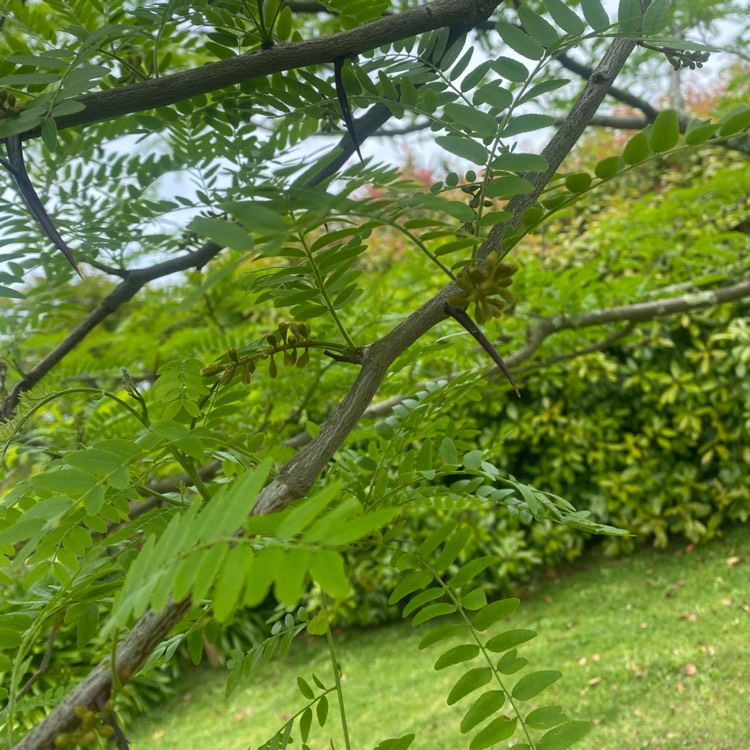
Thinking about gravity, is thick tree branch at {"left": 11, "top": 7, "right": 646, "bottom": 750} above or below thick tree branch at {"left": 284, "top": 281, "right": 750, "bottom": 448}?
above

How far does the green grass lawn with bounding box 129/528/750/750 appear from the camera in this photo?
10.0 ft

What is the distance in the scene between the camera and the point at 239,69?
26.2 inches

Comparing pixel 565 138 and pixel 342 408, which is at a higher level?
pixel 565 138

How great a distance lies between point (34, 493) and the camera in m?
0.84

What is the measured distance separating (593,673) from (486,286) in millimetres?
3503

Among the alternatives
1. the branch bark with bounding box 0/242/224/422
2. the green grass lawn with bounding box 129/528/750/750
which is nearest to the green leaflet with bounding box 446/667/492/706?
the branch bark with bounding box 0/242/224/422

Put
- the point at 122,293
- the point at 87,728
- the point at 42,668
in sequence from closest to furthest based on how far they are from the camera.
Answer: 1. the point at 87,728
2. the point at 42,668
3. the point at 122,293

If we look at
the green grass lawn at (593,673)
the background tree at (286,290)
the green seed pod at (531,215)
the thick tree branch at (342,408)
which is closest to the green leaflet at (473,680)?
the background tree at (286,290)

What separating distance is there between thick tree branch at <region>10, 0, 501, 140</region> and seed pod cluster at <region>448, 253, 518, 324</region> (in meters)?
0.27

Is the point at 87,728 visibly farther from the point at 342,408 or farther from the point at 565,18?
the point at 565,18

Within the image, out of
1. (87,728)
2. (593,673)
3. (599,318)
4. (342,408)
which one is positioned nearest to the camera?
(87,728)

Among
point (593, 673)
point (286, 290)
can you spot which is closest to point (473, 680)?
point (286, 290)

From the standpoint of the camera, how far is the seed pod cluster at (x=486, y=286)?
0.56 m

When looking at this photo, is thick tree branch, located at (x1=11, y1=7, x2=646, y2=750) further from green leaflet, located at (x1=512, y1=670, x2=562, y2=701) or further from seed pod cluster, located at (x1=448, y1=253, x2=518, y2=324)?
green leaflet, located at (x1=512, y1=670, x2=562, y2=701)
